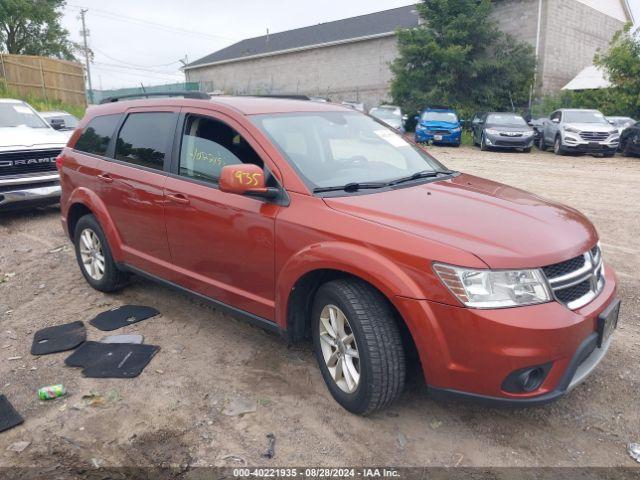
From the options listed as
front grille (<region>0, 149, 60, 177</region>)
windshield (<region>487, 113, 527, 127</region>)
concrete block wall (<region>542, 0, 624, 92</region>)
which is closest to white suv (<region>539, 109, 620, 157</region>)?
windshield (<region>487, 113, 527, 127</region>)

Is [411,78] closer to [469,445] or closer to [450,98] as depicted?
[450,98]

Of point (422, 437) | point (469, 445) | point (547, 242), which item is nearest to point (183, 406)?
point (422, 437)

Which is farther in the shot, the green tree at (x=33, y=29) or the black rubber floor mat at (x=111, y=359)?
the green tree at (x=33, y=29)

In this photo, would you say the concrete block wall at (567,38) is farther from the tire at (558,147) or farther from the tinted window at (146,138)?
the tinted window at (146,138)

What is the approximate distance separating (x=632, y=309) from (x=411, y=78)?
23.9 meters

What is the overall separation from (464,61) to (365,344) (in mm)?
25015

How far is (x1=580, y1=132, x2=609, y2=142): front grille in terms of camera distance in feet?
57.2

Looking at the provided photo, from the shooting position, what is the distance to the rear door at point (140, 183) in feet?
13.9

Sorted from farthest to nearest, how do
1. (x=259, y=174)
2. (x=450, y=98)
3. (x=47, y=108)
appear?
1. (x=450, y=98)
2. (x=47, y=108)
3. (x=259, y=174)

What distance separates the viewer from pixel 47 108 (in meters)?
24.3

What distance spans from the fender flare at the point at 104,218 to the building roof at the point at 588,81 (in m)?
26.7

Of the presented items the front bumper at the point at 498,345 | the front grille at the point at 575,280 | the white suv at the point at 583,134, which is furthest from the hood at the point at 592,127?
the front bumper at the point at 498,345

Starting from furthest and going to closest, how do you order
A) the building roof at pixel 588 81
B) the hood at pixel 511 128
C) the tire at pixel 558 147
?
the building roof at pixel 588 81
the hood at pixel 511 128
the tire at pixel 558 147

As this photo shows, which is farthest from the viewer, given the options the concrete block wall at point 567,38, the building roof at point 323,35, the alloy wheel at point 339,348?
the building roof at point 323,35
